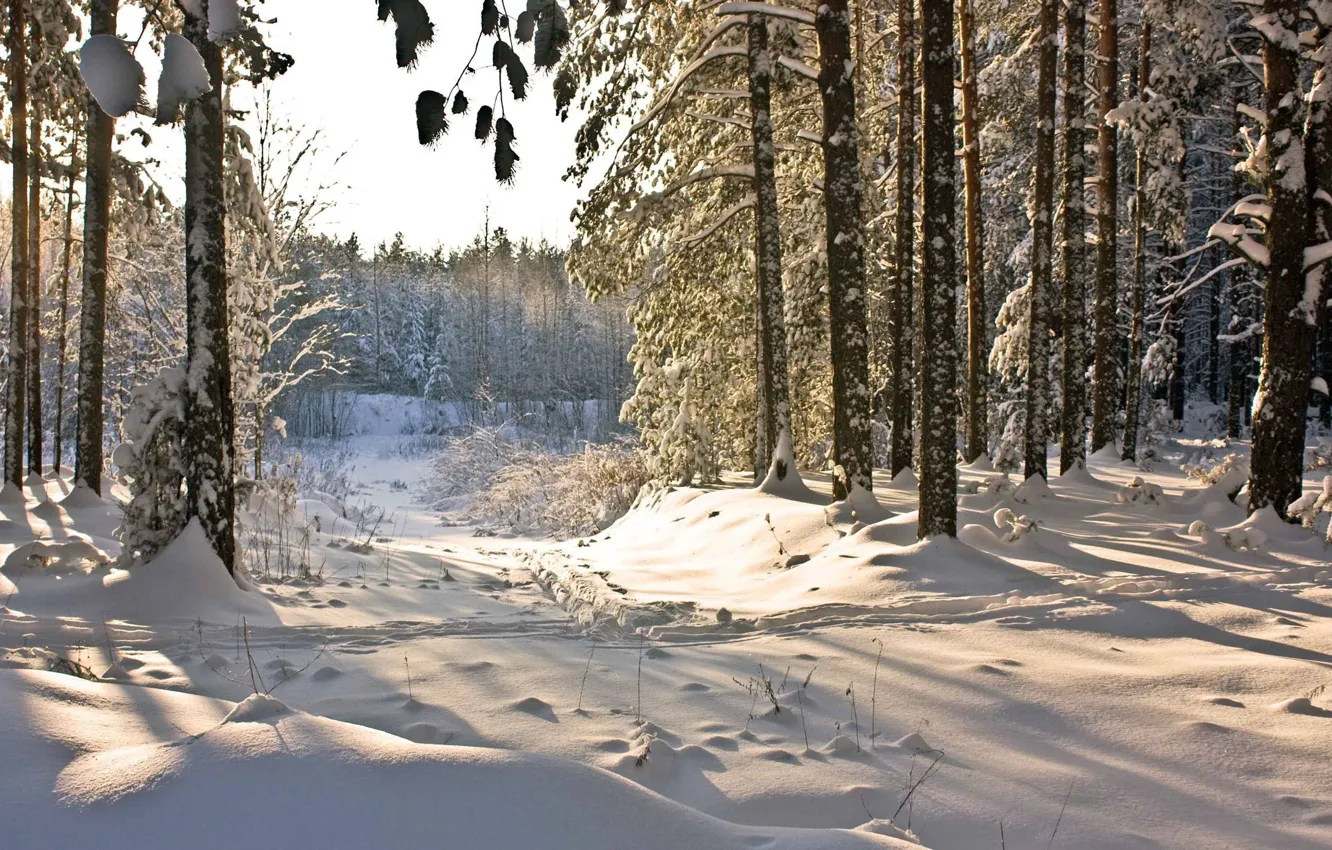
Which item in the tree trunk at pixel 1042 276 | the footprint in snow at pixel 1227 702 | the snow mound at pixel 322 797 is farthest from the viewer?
the tree trunk at pixel 1042 276

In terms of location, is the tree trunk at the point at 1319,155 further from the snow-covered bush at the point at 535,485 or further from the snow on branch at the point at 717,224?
the snow-covered bush at the point at 535,485

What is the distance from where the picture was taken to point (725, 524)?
418 inches

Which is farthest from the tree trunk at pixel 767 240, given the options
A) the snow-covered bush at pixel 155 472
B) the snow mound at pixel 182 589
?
the snow-covered bush at pixel 155 472

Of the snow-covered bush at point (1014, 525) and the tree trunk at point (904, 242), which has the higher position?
the tree trunk at point (904, 242)

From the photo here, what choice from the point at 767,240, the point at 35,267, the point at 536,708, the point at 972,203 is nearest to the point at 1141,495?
the point at 767,240

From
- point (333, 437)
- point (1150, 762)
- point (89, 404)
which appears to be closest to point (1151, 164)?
point (1150, 762)

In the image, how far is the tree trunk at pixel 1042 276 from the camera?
12.3 meters

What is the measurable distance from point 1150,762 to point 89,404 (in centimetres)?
1232

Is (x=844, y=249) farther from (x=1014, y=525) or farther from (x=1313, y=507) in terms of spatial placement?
(x=1313, y=507)

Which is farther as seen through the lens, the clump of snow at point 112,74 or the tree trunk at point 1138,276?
the tree trunk at point 1138,276

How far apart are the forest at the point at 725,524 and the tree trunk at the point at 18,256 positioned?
8 centimetres

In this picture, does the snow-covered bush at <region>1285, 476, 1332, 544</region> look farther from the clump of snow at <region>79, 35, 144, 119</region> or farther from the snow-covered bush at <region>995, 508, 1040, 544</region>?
the clump of snow at <region>79, 35, 144, 119</region>

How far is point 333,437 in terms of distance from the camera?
46.2m

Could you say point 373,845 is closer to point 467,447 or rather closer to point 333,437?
point 467,447
